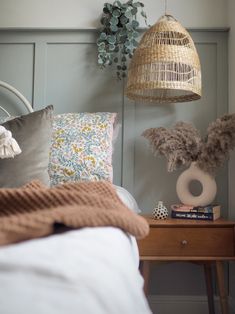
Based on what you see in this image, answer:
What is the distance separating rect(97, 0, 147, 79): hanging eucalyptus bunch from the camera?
1.85 meters

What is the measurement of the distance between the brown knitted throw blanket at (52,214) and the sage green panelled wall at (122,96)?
124 centimetres

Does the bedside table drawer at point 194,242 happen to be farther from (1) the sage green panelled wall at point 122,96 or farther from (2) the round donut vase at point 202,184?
(1) the sage green panelled wall at point 122,96

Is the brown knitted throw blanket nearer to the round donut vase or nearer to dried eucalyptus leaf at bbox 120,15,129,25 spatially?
the round donut vase

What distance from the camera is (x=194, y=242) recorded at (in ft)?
4.75

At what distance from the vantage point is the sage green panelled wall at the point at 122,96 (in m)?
1.89

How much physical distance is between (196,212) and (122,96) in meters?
0.84

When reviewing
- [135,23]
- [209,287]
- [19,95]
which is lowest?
[209,287]

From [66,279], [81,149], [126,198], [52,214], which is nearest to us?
[66,279]

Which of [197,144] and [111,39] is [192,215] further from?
[111,39]

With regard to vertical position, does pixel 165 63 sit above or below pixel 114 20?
below

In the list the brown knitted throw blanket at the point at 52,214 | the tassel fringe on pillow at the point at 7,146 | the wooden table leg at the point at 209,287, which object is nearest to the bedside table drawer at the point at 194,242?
the wooden table leg at the point at 209,287

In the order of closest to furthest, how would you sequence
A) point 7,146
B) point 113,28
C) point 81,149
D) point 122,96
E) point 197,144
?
1. point 7,146
2. point 81,149
3. point 197,144
4. point 113,28
5. point 122,96

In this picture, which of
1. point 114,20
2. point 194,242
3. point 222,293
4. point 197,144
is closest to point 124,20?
point 114,20

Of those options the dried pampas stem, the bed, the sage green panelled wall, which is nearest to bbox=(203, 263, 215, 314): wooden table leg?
the sage green panelled wall
